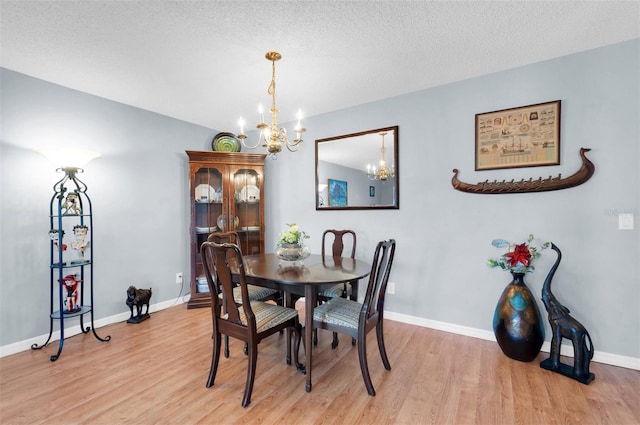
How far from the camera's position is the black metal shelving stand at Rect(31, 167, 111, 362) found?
2.51m

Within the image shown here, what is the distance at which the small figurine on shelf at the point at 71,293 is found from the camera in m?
2.59

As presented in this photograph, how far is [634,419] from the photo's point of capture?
1.63 metres

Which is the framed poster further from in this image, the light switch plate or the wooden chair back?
the light switch plate

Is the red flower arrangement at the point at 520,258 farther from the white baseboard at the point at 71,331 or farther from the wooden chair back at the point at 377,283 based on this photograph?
the white baseboard at the point at 71,331

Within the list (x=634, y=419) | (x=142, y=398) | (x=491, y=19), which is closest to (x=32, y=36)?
(x=142, y=398)

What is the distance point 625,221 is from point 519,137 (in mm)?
963

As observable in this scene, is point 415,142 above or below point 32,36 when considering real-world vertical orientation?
below

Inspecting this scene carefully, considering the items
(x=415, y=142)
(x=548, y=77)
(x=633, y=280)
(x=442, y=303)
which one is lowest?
(x=442, y=303)

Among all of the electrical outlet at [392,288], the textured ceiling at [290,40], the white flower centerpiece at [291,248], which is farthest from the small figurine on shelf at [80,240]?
the electrical outlet at [392,288]

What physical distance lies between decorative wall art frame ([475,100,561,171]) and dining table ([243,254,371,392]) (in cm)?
155

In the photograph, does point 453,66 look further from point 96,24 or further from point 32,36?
point 32,36

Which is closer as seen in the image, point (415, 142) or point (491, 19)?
point (491, 19)

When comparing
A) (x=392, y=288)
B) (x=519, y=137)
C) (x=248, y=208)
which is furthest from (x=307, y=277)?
(x=248, y=208)

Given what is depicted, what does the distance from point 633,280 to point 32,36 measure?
463cm
